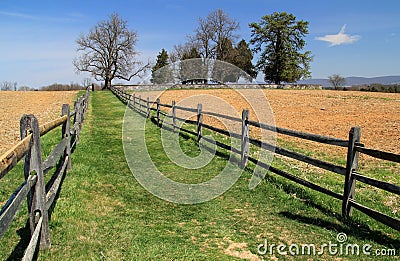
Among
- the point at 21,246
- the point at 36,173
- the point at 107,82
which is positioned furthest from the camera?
the point at 107,82

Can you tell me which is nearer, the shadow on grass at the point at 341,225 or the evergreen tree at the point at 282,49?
the shadow on grass at the point at 341,225

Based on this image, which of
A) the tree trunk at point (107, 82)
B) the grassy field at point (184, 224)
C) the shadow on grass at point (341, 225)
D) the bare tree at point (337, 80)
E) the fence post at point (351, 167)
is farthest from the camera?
the bare tree at point (337, 80)

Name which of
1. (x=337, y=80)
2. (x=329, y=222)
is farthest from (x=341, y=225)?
(x=337, y=80)

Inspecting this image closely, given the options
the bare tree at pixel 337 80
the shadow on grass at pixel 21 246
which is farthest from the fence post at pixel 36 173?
the bare tree at pixel 337 80

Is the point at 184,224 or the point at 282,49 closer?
the point at 184,224

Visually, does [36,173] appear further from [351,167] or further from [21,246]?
[351,167]

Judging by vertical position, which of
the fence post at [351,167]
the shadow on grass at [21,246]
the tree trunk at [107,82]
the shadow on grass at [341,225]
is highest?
the tree trunk at [107,82]

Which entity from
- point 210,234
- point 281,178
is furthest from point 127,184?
point 281,178

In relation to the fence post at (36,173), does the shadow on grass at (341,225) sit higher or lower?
lower

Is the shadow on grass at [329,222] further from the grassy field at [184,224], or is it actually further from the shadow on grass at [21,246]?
the shadow on grass at [21,246]

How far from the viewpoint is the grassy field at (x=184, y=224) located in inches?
159

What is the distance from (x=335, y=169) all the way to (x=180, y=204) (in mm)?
2666

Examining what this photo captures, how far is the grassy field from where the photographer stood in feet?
13.3

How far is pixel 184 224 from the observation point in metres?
4.89
